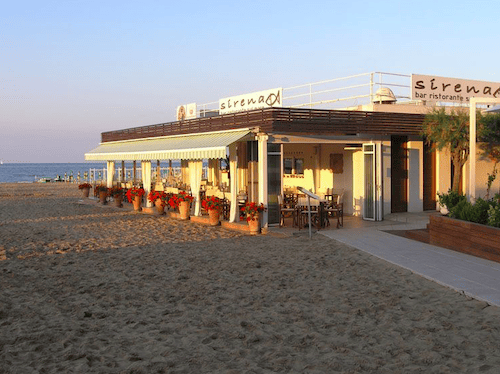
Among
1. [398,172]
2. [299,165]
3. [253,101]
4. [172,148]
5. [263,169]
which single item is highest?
[253,101]

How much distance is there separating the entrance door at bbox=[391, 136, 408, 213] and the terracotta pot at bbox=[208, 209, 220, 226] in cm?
540

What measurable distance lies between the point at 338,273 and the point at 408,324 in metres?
2.82

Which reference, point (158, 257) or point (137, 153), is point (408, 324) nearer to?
point (158, 257)

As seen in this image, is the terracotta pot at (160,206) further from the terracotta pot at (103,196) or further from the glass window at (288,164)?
the terracotta pot at (103,196)

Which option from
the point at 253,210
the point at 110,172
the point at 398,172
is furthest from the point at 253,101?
the point at 110,172

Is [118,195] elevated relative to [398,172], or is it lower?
lower

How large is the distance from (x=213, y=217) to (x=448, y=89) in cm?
916

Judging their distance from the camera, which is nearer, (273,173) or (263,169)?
(263,169)

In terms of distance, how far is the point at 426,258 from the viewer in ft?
32.3

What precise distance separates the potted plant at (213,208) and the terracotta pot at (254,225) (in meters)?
1.88

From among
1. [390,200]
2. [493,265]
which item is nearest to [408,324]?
[493,265]

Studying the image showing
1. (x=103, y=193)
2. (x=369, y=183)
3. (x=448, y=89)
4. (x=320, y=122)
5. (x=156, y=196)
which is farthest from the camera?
(x=103, y=193)

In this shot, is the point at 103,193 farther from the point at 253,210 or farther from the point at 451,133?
the point at 451,133

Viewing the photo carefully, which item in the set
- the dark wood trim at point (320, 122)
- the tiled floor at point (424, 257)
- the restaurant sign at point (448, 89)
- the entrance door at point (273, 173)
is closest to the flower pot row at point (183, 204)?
the entrance door at point (273, 173)
